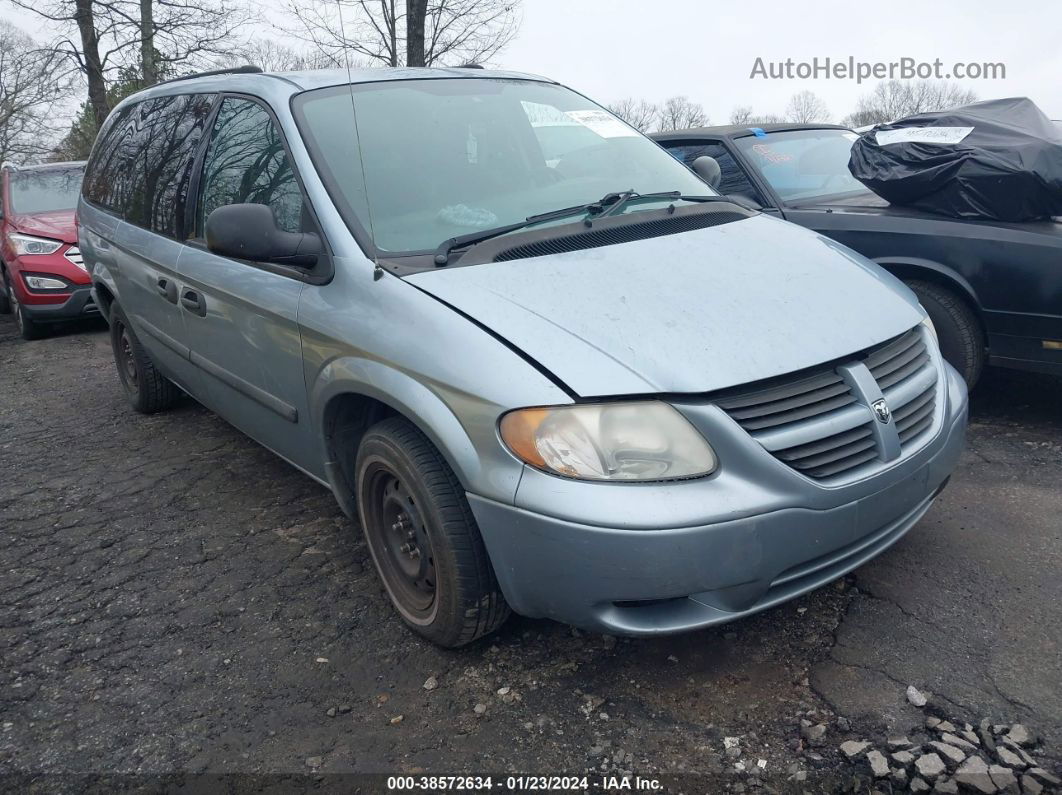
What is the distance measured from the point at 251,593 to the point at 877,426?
226 cm

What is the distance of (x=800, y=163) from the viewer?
534 centimetres

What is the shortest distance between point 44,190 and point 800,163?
7.64 m

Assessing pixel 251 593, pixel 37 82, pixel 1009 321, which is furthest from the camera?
pixel 37 82

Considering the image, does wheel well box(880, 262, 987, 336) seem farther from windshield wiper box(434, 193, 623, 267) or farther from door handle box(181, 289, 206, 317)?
door handle box(181, 289, 206, 317)

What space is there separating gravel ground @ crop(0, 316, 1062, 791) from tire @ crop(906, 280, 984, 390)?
1.89 feet

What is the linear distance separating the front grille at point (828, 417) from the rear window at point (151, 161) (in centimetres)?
282

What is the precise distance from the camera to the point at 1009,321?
13.4ft

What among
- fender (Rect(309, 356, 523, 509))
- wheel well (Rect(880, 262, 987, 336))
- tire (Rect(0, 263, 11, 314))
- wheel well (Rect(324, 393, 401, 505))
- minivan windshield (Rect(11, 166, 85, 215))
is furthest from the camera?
tire (Rect(0, 263, 11, 314))

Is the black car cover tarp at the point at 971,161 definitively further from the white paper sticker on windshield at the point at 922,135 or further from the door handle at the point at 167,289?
the door handle at the point at 167,289

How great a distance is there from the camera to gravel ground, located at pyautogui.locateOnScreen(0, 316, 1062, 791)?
2334mm

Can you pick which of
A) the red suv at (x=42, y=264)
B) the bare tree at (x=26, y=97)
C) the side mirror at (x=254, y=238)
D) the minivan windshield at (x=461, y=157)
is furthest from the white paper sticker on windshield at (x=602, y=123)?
the bare tree at (x=26, y=97)

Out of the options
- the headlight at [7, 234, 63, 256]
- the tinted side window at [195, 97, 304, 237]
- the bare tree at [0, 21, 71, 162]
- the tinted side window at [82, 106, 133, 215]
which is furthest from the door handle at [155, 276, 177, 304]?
the bare tree at [0, 21, 71, 162]

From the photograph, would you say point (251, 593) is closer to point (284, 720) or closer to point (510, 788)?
point (284, 720)

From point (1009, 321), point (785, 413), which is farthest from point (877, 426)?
point (1009, 321)
